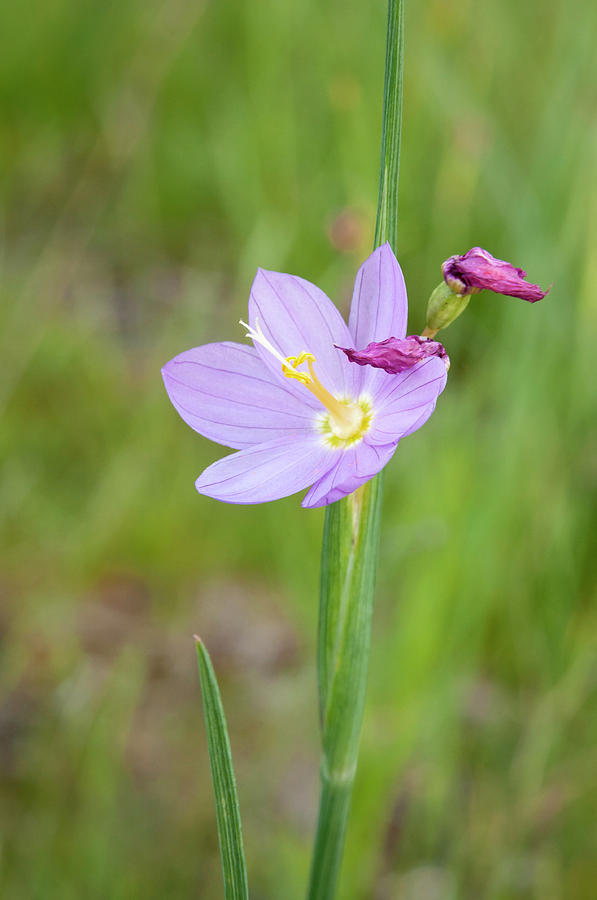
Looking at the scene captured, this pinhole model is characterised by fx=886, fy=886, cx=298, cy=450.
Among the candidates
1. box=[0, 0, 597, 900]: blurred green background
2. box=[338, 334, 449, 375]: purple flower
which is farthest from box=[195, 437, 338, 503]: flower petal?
box=[0, 0, 597, 900]: blurred green background

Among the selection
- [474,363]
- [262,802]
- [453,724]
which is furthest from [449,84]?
[262,802]

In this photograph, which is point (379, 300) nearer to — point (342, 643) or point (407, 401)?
point (407, 401)

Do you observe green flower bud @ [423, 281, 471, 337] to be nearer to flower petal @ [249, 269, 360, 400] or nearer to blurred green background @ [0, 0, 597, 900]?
flower petal @ [249, 269, 360, 400]

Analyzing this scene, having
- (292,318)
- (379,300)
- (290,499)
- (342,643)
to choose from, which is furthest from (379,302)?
(290,499)

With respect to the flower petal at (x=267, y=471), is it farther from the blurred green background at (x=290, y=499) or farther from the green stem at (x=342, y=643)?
the blurred green background at (x=290, y=499)

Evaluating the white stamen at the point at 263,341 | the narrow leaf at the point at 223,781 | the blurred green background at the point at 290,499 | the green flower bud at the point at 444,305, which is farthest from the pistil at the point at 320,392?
the blurred green background at the point at 290,499

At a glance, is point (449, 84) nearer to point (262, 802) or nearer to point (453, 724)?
point (453, 724)
